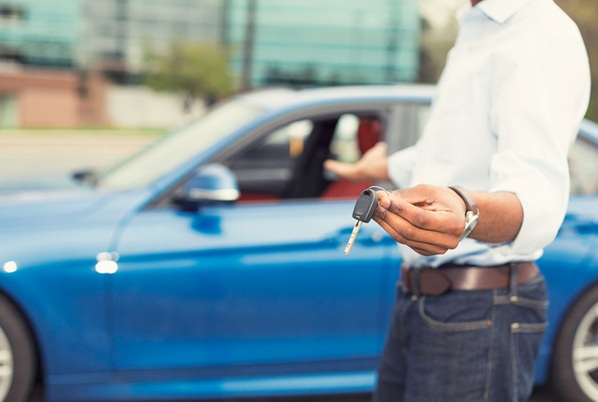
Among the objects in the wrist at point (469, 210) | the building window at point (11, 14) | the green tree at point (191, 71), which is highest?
the wrist at point (469, 210)

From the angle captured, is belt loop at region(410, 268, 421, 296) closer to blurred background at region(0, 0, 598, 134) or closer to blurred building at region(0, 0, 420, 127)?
blurred background at region(0, 0, 598, 134)

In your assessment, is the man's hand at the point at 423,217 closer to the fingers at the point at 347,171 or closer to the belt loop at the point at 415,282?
the belt loop at the point at 415,282

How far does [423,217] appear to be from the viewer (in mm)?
1461

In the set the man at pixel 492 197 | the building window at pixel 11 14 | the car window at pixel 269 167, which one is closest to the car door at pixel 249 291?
the car window at pixel 269 167

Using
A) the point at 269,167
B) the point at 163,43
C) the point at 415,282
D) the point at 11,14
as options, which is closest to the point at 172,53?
the point at 163,43

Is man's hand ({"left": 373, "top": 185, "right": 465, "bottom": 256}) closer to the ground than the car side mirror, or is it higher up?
higher up

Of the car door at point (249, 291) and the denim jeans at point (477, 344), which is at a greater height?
the denim jeans at point (477, 344)

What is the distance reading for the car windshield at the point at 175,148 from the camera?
3.87 metres

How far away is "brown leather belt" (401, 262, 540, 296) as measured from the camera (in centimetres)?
203

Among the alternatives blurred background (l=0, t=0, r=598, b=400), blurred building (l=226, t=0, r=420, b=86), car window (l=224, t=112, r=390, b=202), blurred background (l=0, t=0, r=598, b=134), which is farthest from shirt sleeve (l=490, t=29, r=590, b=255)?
blurred building (l=226, t=0, r=420, b=86)

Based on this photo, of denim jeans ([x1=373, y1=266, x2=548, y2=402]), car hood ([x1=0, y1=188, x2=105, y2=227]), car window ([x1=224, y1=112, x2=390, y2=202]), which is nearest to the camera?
denim jeans ([x1=373, y1=266, x2=548, y2=402])

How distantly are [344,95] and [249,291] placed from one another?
1.03 meters

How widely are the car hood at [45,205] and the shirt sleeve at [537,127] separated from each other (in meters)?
2.15

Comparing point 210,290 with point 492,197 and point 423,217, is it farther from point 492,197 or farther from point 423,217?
point 423,217
